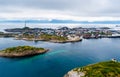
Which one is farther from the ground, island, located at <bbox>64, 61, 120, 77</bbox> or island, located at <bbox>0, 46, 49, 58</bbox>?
island, located at <bbox>64, 61, 120, 77</bbox>

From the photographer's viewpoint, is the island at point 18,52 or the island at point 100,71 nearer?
the island at point 100,71

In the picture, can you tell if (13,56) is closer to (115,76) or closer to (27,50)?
(27,50)

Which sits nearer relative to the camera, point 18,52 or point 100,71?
point 100,71

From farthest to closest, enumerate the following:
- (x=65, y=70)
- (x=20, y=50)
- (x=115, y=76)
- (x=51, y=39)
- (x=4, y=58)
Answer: (x=51, y=39)
(x=20, y=50)
(x=4, y=58)
(x=65, y=70)
(x=115, y=76)

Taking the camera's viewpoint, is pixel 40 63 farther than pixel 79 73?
Yes

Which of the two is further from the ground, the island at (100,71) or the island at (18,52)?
the island at (100,71)

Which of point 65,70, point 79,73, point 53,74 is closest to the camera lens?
point 79,73

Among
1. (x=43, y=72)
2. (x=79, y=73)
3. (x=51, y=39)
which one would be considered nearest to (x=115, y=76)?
(x=79, y=73)

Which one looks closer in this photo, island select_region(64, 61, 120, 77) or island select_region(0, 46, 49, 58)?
island select_region(64, 61, 120, 77)

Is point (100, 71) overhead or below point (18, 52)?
overhead

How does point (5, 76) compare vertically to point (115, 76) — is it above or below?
below

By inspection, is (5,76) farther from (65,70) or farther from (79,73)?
(79,73)
